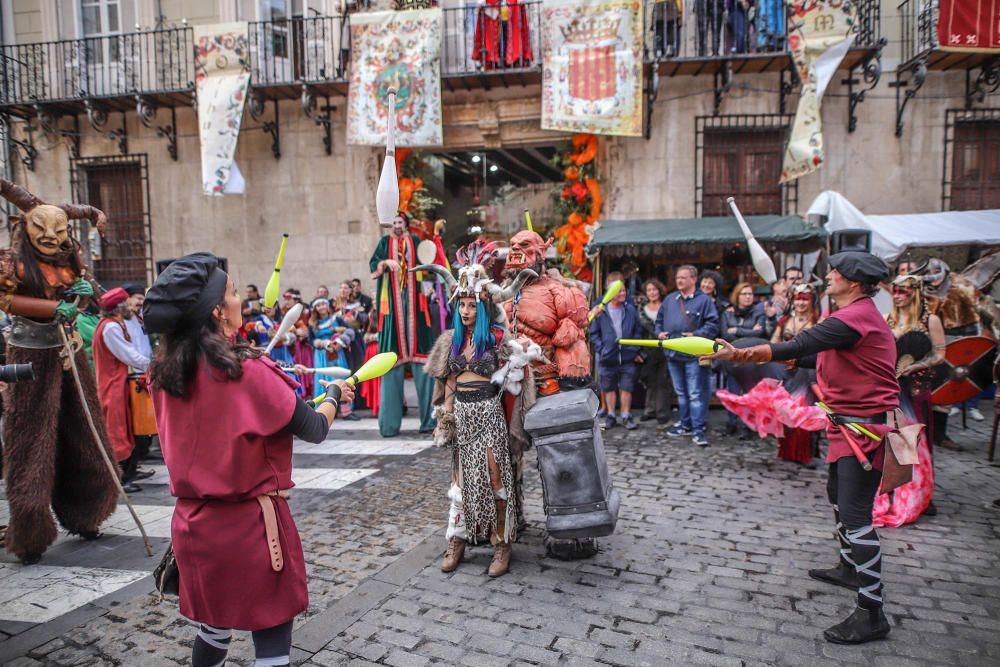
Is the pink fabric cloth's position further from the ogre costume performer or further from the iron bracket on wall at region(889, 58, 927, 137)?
the iron bracket on wall at region(889, 58, 927, 137)

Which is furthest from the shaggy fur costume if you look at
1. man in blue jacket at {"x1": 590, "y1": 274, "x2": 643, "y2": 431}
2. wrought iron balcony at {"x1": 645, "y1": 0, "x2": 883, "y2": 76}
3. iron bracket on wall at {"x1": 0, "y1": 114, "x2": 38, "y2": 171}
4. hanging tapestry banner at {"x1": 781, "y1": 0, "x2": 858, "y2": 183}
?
iron bracket on wall at {"x1": 0, "y1": 114, "x2": 38, "y2": 171}

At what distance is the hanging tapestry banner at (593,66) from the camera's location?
10.7 meters

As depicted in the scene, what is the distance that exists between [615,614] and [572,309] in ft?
6.56

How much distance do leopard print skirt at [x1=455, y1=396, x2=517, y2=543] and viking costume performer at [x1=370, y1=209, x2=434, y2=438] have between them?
3.73 m

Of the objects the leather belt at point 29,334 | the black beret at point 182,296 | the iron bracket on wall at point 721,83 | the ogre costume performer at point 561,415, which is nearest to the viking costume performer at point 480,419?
the ogre costume performer at point 561,415

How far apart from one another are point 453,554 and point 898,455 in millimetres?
2762

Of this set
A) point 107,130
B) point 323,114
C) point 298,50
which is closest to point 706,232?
point 323,114

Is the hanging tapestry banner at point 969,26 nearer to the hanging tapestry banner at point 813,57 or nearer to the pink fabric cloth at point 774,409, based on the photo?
the hanging tapestry banner at point 813,57

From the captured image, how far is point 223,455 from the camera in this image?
2037 mm

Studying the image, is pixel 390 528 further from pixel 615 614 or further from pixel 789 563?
pixel 789 563

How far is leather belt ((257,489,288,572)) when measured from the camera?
214 centimetres

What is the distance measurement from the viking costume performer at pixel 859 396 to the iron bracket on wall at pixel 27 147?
53.3 feet

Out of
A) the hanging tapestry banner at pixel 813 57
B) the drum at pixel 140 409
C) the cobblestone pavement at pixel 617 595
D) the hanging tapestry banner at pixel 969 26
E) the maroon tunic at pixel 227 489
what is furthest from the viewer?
the hanging tapestry banner at pixel 813 57

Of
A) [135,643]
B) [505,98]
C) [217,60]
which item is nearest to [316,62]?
[217,60]
